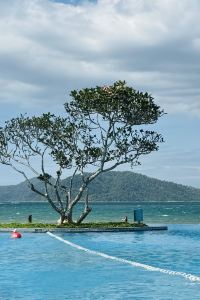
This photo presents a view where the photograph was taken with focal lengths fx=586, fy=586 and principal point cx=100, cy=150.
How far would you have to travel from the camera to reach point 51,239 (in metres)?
40.1

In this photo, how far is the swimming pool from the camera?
19.0 metres

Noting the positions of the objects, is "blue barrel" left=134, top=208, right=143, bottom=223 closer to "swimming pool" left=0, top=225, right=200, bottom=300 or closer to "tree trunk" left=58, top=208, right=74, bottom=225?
"tree trunk" left=58, top=208, right=74, bottom=225

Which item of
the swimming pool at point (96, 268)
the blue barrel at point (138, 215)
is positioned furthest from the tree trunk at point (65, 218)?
the swimming pool at point (96, 268)

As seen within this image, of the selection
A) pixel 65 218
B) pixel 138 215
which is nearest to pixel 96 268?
pixel 65 218

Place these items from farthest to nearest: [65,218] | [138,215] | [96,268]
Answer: [138,215]
[65,218]
[96,268]

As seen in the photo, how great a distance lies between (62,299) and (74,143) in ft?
107

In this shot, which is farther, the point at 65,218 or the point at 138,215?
the point at 138,215

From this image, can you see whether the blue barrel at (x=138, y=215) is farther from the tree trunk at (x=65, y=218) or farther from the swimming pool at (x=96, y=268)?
the swimming pool at (x=96, y=268)

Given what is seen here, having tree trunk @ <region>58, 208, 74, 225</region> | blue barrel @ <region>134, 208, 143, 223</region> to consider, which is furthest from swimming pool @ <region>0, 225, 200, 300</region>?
blue barrel @ <region>134, 208, 143, 223</region>

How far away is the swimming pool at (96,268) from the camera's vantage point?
749 inches

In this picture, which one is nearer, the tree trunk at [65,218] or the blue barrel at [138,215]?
the tree trunk at [65,218]

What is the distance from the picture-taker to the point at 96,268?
24953 mm

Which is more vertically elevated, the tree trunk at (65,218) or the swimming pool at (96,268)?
the tree trunk at (65,218)

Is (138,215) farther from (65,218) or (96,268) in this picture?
(96,268)
